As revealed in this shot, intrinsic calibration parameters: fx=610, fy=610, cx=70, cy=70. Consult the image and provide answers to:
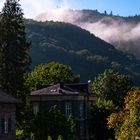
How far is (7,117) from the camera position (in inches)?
2243

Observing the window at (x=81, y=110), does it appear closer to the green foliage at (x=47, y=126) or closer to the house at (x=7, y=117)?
the green foliage at (x=47, y=126)

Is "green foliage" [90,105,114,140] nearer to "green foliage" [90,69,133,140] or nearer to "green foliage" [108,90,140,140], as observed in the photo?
"green foliage" [90,69,133,140]

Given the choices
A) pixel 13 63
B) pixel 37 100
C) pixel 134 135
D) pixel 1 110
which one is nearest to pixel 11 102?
pixel 1 110

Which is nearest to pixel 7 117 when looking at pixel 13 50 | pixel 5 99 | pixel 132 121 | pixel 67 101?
pixel 5 99

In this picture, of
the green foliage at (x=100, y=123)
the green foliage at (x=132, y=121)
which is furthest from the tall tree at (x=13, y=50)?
the green foliage at (x=100, y=123)

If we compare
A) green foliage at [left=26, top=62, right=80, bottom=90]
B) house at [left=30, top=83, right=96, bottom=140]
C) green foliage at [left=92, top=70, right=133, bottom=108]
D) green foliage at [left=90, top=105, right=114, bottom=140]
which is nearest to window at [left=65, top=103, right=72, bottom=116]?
house at [left=30, top=83, right=96, bottom=140]

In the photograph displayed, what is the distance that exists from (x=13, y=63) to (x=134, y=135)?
23.2 metres

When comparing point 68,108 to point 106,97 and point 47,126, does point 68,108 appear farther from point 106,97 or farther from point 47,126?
point 106,97

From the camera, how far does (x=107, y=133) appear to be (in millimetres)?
89750

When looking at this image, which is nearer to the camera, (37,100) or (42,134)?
(42,134)

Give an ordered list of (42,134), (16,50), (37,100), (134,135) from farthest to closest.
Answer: (37,100)
(16,50)
(42,134)
(134,135)

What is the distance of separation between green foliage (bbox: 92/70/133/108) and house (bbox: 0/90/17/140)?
53.9 metres

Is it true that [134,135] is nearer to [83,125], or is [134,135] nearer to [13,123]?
[13,123]

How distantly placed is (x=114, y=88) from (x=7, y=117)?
193 ft
